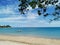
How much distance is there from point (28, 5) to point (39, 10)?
0.11 m

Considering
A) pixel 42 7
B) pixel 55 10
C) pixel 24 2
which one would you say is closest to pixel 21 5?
pixel 24 2

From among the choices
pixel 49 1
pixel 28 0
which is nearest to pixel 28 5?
pixel 28 0

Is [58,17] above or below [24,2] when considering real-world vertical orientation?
below

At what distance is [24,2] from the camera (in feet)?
6.41

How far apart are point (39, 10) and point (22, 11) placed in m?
0.15

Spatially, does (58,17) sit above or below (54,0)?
below

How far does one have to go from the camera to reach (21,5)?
1983mm

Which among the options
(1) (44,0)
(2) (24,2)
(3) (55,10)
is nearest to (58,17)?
(3) (55,10)

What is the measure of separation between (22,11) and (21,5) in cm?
6

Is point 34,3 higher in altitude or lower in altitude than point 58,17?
higher

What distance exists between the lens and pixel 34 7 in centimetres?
194

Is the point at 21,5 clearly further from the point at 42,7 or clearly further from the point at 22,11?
the point at 42,7

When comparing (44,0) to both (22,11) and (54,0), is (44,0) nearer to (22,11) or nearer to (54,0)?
(54,0)

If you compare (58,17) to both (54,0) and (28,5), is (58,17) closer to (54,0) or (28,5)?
(54,0)
